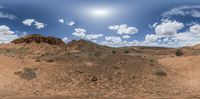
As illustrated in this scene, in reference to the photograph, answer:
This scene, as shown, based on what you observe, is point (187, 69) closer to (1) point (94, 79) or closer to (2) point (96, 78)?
(2) point (96, 78)

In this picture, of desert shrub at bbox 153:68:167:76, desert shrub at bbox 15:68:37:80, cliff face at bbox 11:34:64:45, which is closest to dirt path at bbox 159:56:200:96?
desert shrub at bbox 153:68:167:76

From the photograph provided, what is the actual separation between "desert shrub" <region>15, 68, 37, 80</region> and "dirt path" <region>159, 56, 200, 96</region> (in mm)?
14525

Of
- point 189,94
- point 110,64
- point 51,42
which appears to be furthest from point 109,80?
point 51,42

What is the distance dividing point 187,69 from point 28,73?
17.3m

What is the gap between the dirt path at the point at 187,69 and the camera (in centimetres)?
2905

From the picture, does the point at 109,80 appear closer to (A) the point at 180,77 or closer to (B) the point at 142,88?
(B) the point at 142,88

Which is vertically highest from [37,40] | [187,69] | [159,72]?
[37,40]

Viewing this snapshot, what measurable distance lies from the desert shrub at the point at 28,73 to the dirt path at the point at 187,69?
1453cm

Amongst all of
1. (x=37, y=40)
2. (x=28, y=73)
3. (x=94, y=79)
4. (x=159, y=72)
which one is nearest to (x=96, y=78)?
(x=94, y=79)

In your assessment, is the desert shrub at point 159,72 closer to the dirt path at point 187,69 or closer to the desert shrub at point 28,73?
the dirt path at point 187,69

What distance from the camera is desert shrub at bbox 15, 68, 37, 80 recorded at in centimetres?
2912

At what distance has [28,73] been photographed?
2961cm

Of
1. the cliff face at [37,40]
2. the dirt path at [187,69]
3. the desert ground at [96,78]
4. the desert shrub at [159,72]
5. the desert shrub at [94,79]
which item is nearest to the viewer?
the desert ground at [96,78]

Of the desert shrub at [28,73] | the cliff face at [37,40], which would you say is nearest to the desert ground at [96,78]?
the desert shrub at [28,73]
